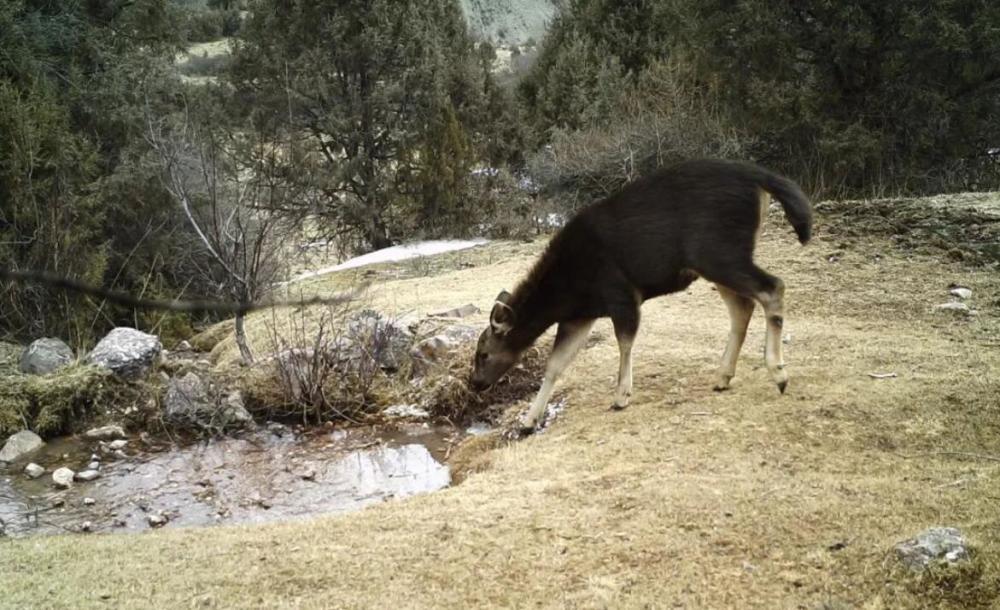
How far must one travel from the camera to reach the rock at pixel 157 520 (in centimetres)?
530

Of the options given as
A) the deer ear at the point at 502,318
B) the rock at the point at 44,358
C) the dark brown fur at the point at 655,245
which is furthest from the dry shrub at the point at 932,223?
the rock at the point at 44,358

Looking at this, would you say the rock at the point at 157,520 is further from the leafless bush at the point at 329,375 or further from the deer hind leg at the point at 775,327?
the deer hind leg at the point at 775,327

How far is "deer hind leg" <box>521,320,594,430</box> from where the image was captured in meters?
5.90

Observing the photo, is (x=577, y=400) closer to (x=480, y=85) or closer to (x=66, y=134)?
(x=66, y=134)

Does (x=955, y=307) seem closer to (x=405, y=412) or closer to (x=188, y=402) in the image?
(x=405, y=412)

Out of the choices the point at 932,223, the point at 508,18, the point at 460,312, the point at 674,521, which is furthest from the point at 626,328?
the point at 508,18

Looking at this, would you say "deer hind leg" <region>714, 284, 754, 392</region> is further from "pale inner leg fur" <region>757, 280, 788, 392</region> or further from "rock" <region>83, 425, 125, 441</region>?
"rock" <region>83, 425, 125, 441</region>

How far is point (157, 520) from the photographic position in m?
5.32

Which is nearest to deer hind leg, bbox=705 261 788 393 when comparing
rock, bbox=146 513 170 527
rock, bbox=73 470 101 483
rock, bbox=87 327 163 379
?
rock, bbox=146 513 170 527

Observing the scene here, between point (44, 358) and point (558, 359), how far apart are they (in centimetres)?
544

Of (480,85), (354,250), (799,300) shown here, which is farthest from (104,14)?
(799,300)

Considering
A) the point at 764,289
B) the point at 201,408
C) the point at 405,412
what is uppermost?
the point at 764,289

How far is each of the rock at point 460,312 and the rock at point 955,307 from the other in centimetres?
463

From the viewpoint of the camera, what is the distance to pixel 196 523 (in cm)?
532
